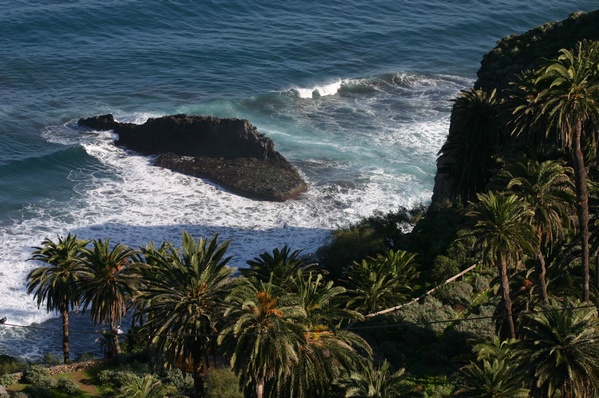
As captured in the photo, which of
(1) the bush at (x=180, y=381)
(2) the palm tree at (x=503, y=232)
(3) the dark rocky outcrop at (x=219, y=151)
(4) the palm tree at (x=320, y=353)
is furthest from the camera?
(3) the dark rocky outcrop at (x=219, y=151)

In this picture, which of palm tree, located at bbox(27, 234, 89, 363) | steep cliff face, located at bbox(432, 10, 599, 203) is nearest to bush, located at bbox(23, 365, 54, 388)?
palm tree, located at bbox(27, 234, 89, 363)

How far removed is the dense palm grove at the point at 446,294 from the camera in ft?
122

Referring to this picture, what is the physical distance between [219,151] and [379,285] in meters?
46.4

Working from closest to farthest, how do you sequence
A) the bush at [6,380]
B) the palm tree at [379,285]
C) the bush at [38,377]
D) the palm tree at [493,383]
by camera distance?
1. the palm tree at [493,383]
2. the bush at [6,380]
3. the bush at [38,377]
4. the palm tree at [379,285]

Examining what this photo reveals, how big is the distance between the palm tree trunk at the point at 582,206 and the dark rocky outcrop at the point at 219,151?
4590 centimetres

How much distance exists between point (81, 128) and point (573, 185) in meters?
69.3

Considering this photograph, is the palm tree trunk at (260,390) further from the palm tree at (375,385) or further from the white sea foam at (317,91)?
the white sea foam at (317,91)

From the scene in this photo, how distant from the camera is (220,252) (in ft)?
137

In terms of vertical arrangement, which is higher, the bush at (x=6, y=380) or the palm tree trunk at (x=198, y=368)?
the palm tree trunk at (x=198, y=368)

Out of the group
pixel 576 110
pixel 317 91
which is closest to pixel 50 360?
pixel 576 110

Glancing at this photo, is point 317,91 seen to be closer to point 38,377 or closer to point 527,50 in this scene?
point 527,50

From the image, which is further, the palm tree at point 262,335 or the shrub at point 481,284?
the shrub at point 481,284

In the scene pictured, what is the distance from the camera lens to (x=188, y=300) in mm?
39969

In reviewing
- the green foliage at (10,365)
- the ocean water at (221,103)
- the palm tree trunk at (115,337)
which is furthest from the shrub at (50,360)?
the palm tree trunk at (115,337)
